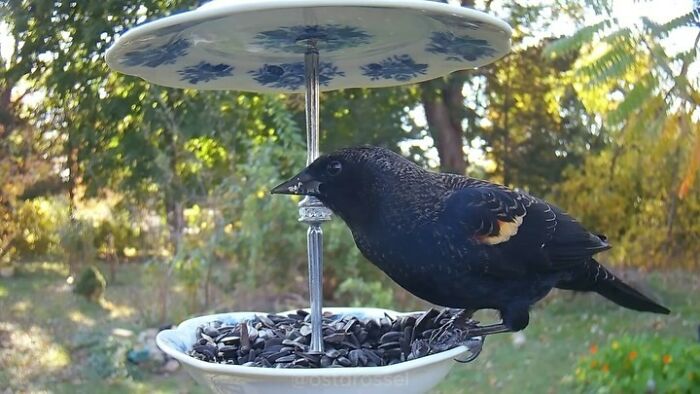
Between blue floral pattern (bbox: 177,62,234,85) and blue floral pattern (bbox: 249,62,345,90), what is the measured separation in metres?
0.06

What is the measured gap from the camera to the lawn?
12.0 ft

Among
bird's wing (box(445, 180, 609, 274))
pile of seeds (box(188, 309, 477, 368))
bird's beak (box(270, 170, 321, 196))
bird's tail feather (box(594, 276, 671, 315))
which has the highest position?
bird's beak (box(270, 170, 321, 196))

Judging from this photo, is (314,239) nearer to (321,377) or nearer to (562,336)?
(321,377)

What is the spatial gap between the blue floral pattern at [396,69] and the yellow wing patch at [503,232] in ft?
1.22

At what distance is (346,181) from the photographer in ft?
3.68

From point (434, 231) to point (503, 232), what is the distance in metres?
0.13

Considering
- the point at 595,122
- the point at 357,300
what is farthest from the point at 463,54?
the point at 595,122

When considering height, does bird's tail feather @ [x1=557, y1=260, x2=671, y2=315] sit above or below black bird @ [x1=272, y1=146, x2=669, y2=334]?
below

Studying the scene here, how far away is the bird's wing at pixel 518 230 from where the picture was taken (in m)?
1.15

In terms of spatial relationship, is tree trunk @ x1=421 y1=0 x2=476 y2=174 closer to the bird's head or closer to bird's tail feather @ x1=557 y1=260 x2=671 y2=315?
bird's tail feather @ x1=557 y1=260 x2=671 y2=315

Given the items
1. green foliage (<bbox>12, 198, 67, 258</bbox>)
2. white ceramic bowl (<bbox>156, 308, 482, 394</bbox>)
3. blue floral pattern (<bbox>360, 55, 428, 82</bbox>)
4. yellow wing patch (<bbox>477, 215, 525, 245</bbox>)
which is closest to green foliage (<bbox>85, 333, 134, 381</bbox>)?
green foliage (<bbox>12, 198, 67, 258</bbox>)

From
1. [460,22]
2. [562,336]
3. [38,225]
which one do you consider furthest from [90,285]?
[460,22]

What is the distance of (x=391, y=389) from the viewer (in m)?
1.00

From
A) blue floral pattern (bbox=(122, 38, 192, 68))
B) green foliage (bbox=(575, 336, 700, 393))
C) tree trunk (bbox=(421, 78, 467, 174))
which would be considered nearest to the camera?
blue floral pattern (bbox=(122, 38, 192, 68))
